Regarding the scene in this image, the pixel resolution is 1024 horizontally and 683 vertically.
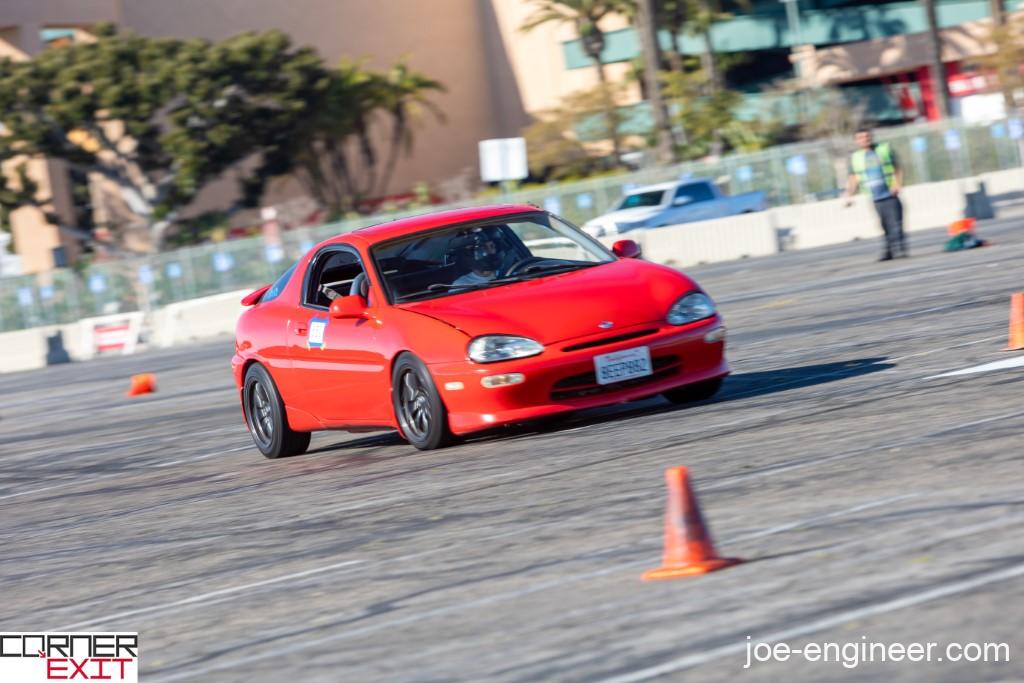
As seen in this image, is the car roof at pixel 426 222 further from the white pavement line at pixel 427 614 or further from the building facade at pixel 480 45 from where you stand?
the building facade at pixel 480 45

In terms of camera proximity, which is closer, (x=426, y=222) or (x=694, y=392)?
(x=694, y=392)

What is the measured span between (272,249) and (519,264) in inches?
1299

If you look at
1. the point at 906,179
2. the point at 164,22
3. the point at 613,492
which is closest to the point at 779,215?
the point at 906,179

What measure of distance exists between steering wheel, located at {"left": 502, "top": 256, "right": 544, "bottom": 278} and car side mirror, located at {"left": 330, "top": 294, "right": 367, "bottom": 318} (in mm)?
871

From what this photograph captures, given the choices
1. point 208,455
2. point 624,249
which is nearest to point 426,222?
point 624,249

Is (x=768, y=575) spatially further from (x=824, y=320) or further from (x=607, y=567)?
(x=824, y=320)

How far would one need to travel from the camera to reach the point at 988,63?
6131 cm

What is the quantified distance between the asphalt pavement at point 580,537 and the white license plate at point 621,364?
1.00ft

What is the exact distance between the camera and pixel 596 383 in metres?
10.3

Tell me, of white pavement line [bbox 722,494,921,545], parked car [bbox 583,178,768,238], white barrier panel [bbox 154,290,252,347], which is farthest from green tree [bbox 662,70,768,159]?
white pavement line [bbox 722,494,921,545]

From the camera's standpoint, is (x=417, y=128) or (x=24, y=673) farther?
(x=417, y=128)

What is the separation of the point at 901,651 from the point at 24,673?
2.94 m

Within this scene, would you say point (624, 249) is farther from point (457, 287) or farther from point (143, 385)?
point (143, 385)

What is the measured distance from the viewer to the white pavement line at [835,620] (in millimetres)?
4945
